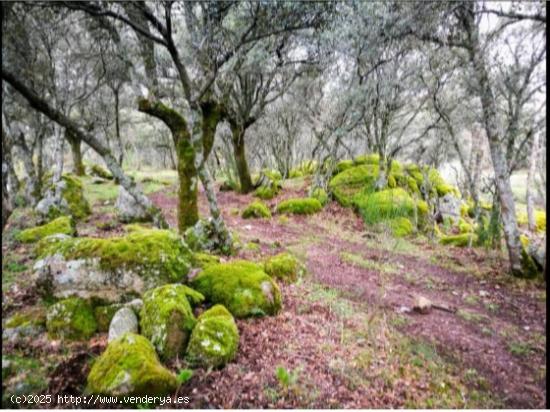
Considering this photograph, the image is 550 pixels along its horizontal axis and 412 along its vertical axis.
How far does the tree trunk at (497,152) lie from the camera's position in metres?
8.83

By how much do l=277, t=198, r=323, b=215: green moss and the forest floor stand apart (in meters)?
6.12

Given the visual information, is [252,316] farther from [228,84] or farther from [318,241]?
[228,84]

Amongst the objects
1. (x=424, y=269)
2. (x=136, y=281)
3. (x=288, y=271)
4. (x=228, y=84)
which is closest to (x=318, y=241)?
(x=424, y=269)

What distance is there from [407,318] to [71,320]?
18.7ft

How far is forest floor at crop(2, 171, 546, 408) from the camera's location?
4176mm


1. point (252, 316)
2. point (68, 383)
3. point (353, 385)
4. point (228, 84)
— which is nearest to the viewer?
point (68, 383)

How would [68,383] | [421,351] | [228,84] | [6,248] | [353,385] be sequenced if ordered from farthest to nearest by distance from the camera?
[228,84] < [6,248] < [421,351] < [353,385] < [68,383]

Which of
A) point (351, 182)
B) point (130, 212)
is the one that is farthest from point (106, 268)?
point (351, 182)

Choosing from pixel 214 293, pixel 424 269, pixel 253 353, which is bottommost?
pixel 424 269

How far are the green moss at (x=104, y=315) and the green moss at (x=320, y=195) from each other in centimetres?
1295

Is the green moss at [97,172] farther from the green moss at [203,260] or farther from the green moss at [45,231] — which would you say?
the green moss at [203,260]

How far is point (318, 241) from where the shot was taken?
40.3 feet

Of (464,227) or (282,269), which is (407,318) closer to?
(282,269)

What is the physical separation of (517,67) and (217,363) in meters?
13.0
